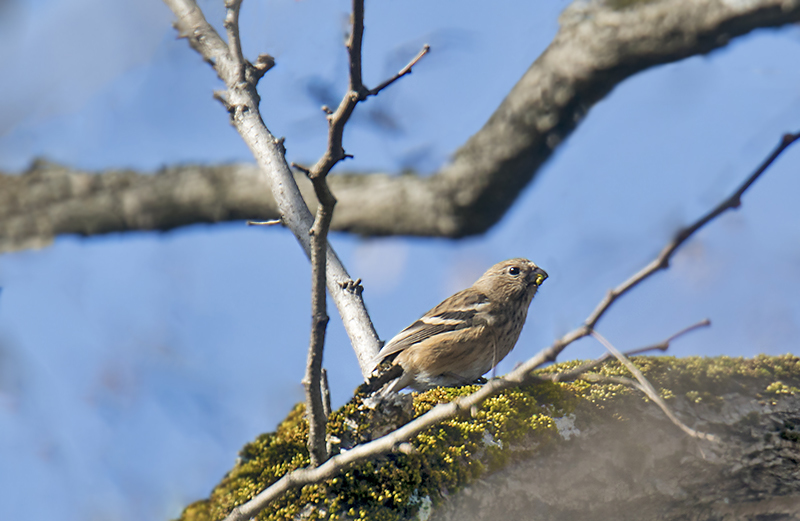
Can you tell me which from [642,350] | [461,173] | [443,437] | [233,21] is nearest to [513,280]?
[461,173]

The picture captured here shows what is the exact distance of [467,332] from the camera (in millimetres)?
3922

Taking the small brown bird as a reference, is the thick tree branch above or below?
above

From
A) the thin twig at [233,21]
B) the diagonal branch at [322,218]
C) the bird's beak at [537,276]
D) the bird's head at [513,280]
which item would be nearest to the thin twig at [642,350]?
the diagonal branch at [322,218]

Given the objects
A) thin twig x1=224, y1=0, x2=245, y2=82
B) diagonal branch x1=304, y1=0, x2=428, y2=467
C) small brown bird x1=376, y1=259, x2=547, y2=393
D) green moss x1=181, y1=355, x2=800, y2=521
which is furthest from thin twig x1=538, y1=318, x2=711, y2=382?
thin twig x1=224, y1=0, x2=245, y2=82

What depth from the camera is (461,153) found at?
15.9ft

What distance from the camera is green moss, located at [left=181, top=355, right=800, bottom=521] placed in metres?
2.26

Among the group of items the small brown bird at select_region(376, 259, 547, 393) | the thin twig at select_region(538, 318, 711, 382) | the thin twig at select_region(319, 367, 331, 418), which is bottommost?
the thin twig at select_region(538, 318, 711, 382)

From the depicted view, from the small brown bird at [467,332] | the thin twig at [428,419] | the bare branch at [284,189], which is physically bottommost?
the thin twig at [428,419]

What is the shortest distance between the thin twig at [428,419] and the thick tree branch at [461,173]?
261 centimetres

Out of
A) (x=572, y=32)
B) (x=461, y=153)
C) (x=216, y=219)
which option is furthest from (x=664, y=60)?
(x=216, y=219)

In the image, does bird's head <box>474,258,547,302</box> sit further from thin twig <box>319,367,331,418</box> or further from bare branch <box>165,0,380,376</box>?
thin twig <box>319,367,331,418</box>

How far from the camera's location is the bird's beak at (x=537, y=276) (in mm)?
4578

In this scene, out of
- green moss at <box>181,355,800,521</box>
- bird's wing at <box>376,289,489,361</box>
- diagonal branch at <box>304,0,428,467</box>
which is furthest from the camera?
bird's wing at <box>376,289,489,361</box>

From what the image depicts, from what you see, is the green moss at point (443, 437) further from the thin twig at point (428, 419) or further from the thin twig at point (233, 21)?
the thin twig at point (233, 21)
